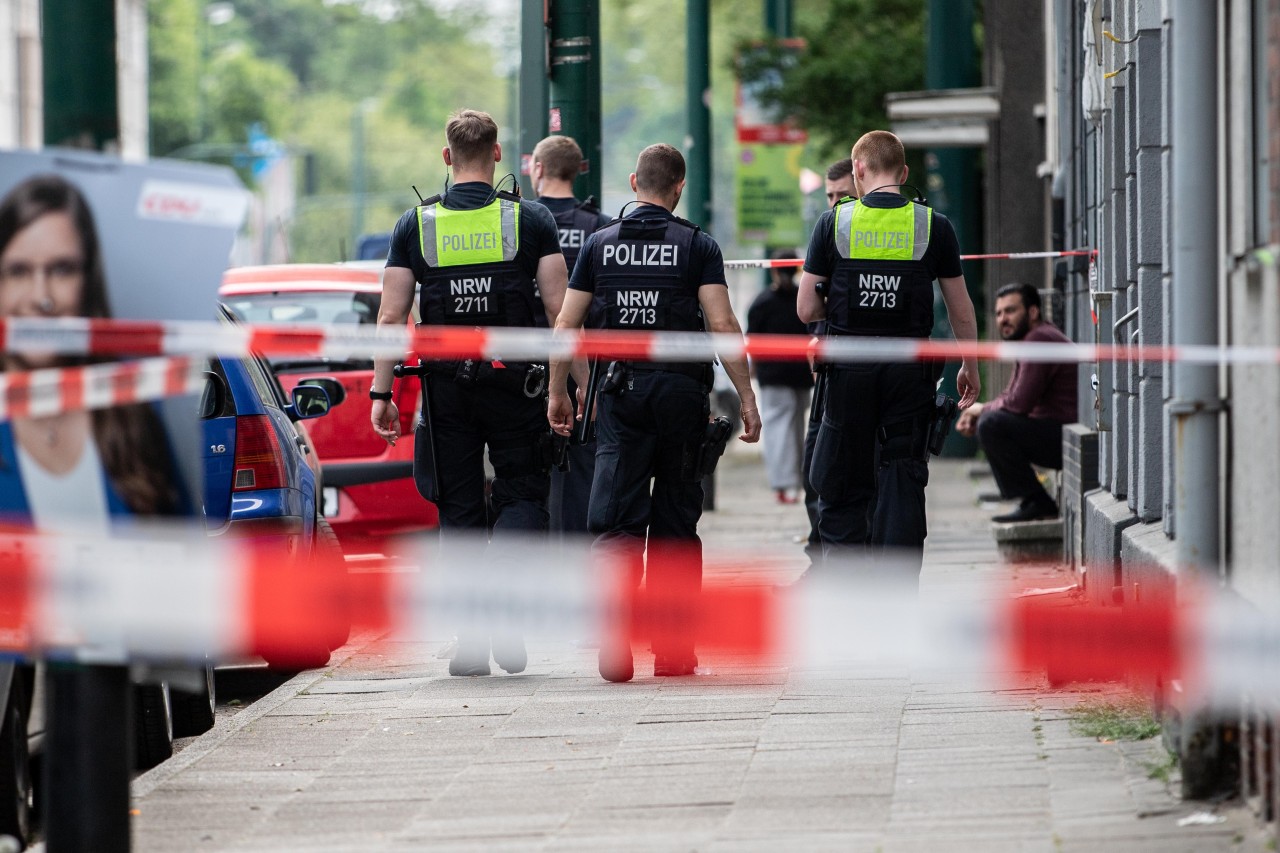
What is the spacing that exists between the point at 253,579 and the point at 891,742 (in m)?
2.24

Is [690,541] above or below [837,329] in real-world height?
below

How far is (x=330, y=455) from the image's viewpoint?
11070 mm

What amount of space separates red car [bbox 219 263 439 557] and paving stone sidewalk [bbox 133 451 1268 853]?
2.92 meters

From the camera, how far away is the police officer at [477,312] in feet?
25.5

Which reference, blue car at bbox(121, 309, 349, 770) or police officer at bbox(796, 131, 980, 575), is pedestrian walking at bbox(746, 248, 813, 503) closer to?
police officer at bbox(796, 131, 980, 575)

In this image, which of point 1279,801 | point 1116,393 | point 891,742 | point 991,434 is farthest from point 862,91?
point 1279,801

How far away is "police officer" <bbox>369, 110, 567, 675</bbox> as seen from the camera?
306 inches

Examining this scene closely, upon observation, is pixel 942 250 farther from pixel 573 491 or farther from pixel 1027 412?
pixel 1027 412

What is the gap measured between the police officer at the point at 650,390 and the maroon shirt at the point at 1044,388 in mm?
4212

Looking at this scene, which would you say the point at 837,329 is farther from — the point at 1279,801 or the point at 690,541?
the point at 1279,801

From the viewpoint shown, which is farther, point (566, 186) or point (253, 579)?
point (566, 186)

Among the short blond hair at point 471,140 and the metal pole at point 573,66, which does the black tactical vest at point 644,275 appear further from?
the metal pole at point 573,66

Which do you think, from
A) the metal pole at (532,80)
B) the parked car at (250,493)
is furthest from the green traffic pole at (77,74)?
the metal pole at (532,80)

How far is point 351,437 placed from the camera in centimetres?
1105
